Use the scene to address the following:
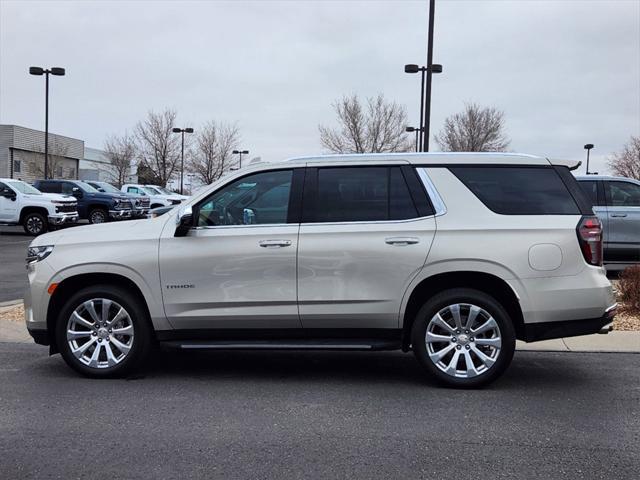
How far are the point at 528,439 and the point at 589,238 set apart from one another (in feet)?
6.09

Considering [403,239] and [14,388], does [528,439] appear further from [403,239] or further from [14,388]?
[14,388]

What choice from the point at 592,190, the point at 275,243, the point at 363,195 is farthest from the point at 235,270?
the point at 592,190

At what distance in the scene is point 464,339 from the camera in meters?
5.42

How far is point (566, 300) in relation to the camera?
5.32 m

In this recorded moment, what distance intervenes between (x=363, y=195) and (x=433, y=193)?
60cm

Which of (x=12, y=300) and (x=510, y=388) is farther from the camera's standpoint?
(x=12, y=300)

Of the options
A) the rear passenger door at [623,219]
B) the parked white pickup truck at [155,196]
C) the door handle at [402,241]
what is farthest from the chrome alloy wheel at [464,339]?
the parked white pickup truck at [155,196]

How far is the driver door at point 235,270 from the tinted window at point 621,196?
7945 millimetres

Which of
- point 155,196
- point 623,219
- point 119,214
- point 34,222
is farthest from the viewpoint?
point 155,196

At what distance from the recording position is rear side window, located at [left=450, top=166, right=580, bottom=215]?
550 cm

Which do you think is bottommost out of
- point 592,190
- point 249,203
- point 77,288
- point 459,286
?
point 77,288

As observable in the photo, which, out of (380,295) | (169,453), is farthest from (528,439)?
(169,453)

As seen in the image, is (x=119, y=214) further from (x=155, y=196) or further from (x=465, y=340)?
(x=465, y=340)

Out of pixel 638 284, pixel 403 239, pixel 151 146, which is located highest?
pixel 151 146
